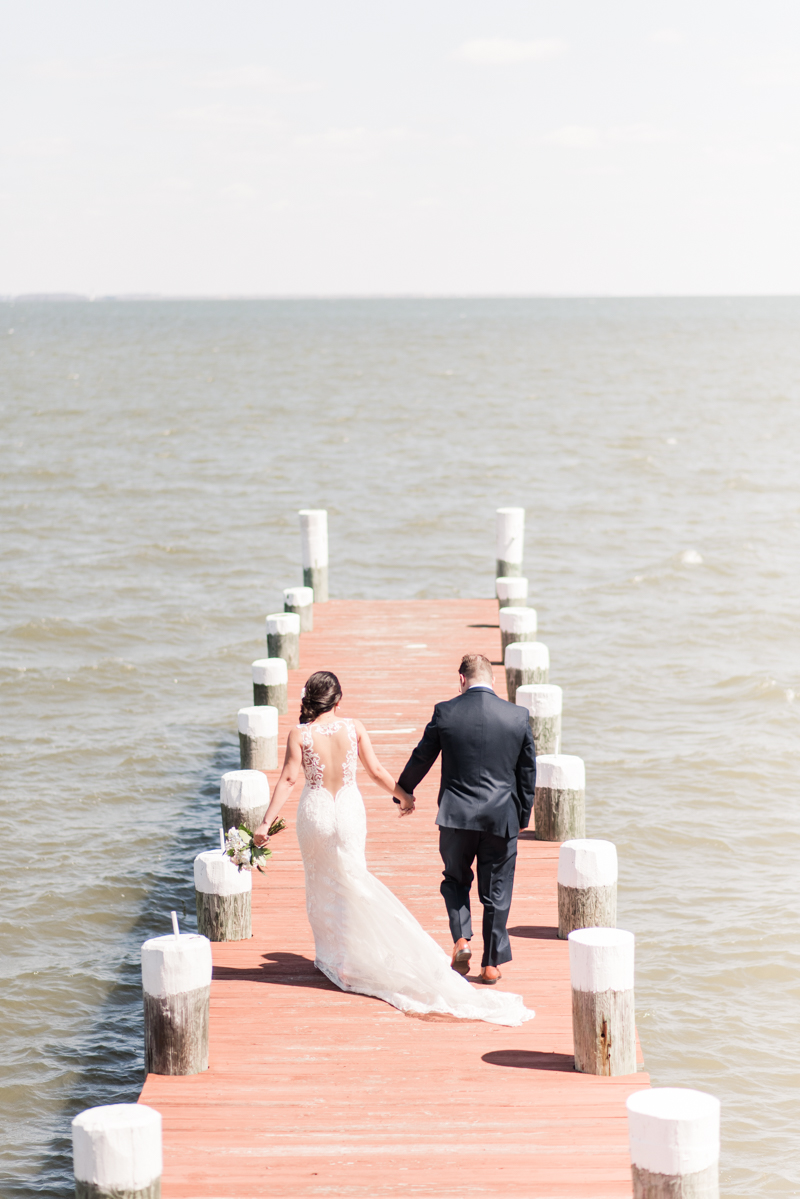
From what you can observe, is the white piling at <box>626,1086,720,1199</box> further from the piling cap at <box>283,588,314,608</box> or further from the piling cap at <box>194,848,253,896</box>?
the piling cap at <box>283,588,314,608</box>

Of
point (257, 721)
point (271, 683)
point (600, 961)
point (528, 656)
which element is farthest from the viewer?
point (271, 683)

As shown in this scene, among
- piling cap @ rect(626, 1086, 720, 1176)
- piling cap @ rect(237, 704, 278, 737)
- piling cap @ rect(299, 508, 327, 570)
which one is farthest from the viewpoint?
piling cap @ rect(299, 508, 327, 570)

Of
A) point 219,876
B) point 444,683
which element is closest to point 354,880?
point 219,876

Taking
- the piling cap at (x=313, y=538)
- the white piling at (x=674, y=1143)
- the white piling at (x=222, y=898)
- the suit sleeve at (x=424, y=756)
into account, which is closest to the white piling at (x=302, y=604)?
the piling cap at (x=313, y=538)

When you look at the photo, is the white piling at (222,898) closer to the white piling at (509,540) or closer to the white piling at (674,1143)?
the white piling at (674,1143)

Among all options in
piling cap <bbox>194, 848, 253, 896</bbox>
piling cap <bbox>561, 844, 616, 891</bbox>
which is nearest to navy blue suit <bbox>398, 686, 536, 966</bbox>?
piling cap <bbox>561, 844, 616, 891</bbox>

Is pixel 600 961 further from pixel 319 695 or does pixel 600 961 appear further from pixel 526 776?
pixel 319 695

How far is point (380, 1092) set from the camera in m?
7.10

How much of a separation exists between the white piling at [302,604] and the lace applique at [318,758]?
9.35m

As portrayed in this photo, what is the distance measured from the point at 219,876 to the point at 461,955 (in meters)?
1.68

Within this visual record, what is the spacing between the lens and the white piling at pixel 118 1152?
554 centimetres

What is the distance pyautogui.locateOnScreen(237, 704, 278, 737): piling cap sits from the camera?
12141 millimetres

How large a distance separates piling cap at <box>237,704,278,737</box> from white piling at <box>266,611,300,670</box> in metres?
3.45

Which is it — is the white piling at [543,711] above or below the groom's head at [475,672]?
below
